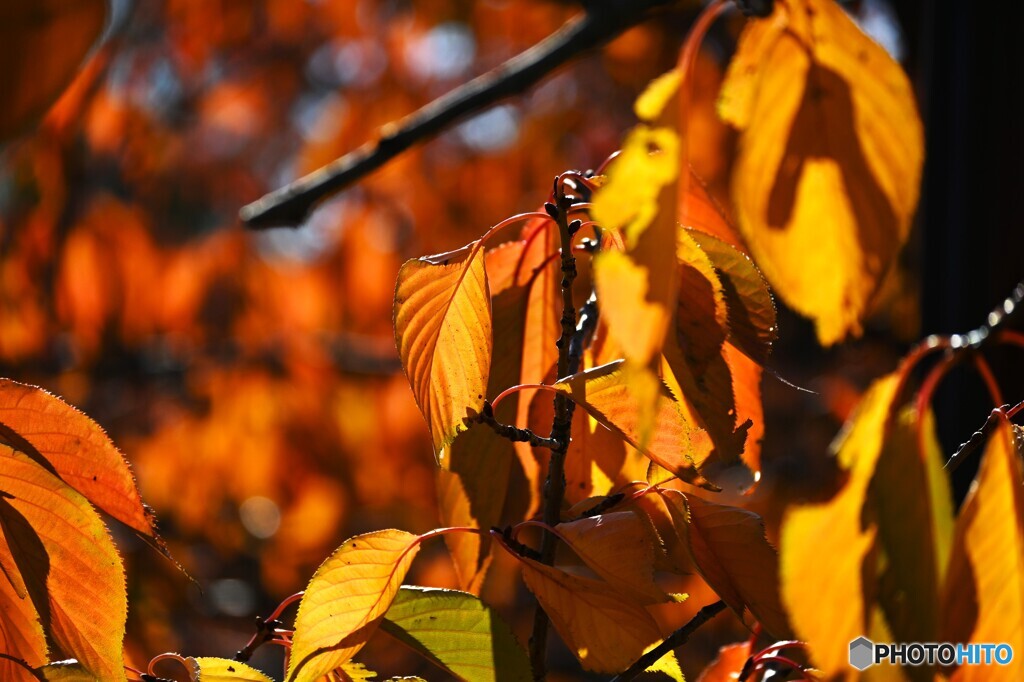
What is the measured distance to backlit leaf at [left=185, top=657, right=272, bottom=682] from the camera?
0.41 meters

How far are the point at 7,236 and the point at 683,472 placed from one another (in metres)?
3.49

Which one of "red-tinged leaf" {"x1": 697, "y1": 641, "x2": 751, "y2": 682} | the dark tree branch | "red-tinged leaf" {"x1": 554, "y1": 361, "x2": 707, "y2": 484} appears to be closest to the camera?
"red-tinged leaf" {"x1": 554, "y1": 361, "x2": 707, "y2": 484}

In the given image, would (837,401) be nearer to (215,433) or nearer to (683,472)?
(215,433)

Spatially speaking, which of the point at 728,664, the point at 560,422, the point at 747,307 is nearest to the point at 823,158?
the point at 747,307

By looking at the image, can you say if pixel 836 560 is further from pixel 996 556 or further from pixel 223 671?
pixel 223 671

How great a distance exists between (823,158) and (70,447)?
0.33 metres

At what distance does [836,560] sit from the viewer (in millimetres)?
267

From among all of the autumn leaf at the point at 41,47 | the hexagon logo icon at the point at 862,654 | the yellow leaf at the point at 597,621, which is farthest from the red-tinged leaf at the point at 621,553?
the autumn leaf at the point at 41,47

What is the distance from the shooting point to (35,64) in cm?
43

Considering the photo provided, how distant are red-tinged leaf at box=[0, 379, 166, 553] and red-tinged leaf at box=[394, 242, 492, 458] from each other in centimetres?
13

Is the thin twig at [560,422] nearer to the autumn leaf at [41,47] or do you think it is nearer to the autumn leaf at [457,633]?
the autumn leaf at [457,633]

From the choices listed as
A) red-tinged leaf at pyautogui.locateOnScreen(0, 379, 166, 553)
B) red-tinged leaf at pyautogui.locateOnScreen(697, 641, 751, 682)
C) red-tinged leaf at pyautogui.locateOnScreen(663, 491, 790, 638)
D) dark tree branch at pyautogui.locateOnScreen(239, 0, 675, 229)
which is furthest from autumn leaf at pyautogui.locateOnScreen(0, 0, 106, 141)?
red-tinged leaf at pyautogui.locateOnScreen(697, 641, 751, 682)

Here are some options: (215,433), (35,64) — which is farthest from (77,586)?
(215,433)
